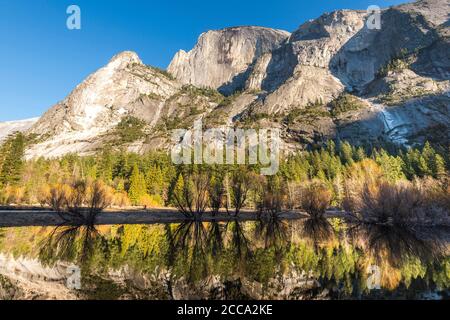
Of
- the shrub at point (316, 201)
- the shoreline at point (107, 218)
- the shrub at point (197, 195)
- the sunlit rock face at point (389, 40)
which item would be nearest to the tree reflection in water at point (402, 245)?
the shoreline at point (107, 218)

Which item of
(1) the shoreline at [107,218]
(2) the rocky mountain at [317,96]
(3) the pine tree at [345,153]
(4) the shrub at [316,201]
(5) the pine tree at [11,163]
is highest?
(2) the rocky mountain at [317,96]

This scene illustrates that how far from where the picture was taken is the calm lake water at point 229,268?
363 inches

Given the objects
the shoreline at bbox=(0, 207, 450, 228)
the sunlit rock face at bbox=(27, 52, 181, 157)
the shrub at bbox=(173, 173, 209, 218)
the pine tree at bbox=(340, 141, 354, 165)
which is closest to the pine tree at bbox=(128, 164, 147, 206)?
the shoreline at bbox=(0, 207, 450, 228)

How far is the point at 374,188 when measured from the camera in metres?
27.8

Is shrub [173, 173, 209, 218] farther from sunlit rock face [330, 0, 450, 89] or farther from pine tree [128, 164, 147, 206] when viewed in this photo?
sunlit rock face [330, 0, 450, 89]

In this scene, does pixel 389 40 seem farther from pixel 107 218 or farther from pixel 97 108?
pixel 107 218

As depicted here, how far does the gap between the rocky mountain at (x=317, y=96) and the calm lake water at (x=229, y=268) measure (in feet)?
329

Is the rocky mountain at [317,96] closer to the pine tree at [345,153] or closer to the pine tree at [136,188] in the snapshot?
the pine tree at [345,153]

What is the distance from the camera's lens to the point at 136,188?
54.7m

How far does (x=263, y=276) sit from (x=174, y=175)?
50.4 metres

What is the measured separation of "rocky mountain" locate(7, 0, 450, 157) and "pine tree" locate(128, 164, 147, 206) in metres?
77.3

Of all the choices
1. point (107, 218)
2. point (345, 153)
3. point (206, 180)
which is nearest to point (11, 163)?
point (107, 218)

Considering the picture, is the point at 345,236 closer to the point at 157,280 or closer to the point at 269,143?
the point at 157,280

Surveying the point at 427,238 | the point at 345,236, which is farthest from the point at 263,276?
the point at 427,238
